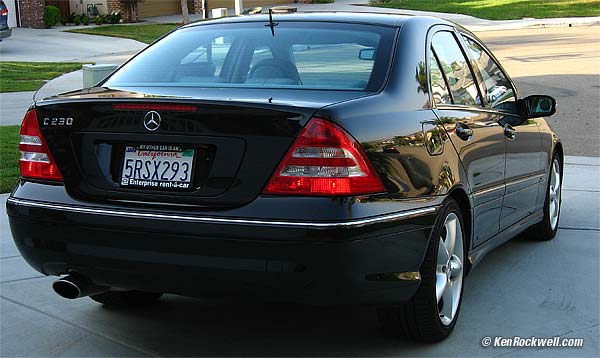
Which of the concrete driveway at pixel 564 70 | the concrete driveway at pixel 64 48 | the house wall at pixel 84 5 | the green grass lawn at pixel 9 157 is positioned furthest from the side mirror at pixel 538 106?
the house wall at pixel 84 5

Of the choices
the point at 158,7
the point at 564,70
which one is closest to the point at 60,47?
the point at 158,7

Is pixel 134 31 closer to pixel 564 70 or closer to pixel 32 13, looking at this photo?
pixel 32 13

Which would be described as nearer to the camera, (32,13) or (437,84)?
(437,84)

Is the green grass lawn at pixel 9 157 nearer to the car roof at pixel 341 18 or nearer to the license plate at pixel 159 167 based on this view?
the car roof at pixel 341 18

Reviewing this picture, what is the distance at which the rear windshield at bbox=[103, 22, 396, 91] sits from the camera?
15.0 feet

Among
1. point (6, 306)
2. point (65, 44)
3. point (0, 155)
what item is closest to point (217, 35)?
point (6, 306)

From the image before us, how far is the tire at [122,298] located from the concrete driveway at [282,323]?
1.9 inches

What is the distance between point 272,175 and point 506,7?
121 feet

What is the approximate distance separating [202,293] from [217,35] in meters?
1.71

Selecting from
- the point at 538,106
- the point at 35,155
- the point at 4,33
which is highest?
the point at 35,155

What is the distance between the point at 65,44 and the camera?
27.9 meters

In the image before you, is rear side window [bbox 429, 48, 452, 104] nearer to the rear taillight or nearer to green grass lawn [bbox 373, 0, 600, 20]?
the rear taillight

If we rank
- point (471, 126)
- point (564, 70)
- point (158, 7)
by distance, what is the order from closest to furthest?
1. point (471, 126)
2. point (564, 70)
3. point (158, 7)

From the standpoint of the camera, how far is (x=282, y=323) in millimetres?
4996
